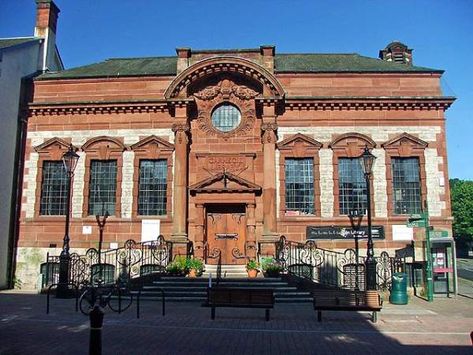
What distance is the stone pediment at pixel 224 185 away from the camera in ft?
65.8

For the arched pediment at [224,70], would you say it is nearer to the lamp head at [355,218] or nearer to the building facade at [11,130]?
the lamp head at [355,218]

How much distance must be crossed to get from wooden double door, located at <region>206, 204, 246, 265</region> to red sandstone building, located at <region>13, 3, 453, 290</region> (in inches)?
1.8

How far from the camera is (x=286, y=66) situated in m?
23.0

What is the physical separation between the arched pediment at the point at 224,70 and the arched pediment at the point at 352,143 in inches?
125

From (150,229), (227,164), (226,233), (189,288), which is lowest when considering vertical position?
(189,288)

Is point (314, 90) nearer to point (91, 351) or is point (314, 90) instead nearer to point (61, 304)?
point (61, 304)

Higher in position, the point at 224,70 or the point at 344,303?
the point at 224,70

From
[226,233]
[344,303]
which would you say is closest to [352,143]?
[226,233]

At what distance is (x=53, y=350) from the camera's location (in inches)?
329

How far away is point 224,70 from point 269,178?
5183 millimetres

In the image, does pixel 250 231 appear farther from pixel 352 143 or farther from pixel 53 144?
pixel 53 144

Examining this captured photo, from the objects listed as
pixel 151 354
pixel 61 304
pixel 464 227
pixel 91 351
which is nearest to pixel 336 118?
pixel 61 304

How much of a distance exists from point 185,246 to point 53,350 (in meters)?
11.0

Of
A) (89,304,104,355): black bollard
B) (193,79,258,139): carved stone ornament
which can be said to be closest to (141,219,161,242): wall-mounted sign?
(193,79,258,139): carved stone ornament
